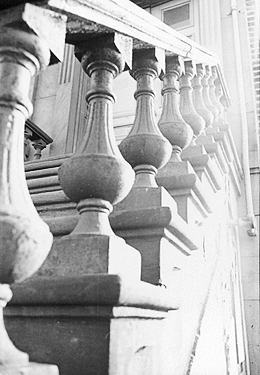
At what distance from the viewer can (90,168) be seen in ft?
2.89

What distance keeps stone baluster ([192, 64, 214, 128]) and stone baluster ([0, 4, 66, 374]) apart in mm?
1254

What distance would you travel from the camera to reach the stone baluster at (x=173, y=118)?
147 centimetres

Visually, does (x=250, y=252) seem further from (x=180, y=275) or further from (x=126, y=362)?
(x=126, y=362)

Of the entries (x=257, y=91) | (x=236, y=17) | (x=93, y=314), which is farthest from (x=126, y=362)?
(x=236, y=17)

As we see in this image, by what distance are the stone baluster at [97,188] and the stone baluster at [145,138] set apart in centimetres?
24

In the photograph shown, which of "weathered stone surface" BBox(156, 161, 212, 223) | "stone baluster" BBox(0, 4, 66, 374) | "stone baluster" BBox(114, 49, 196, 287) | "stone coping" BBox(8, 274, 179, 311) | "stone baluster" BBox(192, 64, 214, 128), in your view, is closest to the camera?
"stone baluster" BBox(0, 4, 66, 374)

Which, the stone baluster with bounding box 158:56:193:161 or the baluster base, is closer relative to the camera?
the baluster base

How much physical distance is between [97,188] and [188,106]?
100 cm

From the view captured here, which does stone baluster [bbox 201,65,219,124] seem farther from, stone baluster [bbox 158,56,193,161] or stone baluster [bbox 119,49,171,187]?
stone baluster [bbox 119,49,171,187]

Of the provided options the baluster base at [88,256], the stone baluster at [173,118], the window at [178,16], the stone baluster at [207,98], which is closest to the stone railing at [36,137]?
the stone baluster at [207,98]

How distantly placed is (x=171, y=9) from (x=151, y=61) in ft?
11.2

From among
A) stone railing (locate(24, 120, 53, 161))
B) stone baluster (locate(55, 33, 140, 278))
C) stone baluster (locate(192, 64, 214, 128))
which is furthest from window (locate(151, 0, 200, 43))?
stone baluster (locate(55, 33, 140, 278))

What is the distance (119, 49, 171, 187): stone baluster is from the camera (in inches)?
47.3

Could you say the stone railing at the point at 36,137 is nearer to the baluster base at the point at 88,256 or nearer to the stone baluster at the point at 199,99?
the stone baluster at the point at 199,99
